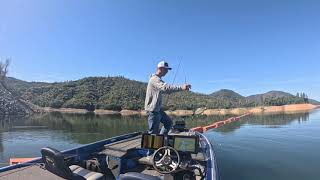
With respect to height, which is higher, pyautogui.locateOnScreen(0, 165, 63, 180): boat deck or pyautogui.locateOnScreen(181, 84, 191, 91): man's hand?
pyautogui.locateOnScreen(181, 84, 191, 91): man's hand

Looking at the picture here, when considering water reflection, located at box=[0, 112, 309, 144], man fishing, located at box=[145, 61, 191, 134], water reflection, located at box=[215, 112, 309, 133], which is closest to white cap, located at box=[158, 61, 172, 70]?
man fishing, located at box=[145, 61, 191, 134]

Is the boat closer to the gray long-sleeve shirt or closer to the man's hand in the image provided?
the man's hand

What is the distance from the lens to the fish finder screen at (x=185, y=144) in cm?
680

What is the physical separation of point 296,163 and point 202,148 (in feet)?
20.1

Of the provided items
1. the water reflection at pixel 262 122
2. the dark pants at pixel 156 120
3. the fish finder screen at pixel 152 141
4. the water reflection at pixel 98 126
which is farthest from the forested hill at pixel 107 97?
the fish finder screen at pixel 152 141

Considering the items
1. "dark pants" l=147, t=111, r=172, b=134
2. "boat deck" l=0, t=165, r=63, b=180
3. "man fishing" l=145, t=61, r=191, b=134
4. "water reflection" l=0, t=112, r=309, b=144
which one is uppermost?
"man fishing" l=145, t=61, r=191, b=134

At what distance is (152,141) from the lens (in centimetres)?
722

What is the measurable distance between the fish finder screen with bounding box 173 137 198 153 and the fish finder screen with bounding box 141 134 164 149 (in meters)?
0.36

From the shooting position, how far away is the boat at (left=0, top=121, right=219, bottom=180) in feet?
18.2

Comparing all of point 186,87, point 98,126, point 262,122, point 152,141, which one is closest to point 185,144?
point 152,141

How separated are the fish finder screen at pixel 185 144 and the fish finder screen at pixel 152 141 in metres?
0.36

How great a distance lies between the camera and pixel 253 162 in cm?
1410

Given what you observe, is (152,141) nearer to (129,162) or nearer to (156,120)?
(129,162)

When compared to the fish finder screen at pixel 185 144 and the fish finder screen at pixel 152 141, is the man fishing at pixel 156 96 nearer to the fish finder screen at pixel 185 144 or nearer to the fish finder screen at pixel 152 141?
the fish finder screen at pixel 152 141
